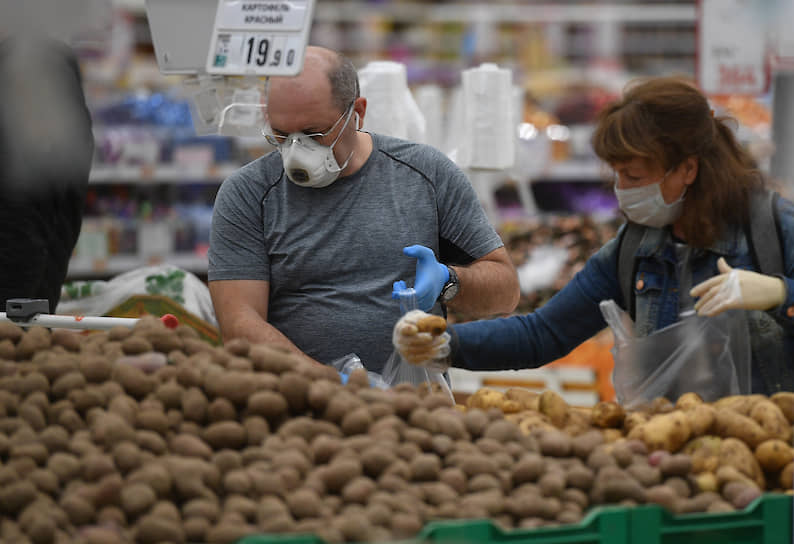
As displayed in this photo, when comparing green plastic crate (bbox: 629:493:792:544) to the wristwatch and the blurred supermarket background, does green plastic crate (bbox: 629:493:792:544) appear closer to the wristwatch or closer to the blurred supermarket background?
the wristwatch

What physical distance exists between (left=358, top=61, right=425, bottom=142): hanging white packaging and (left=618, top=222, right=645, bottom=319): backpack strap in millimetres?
994

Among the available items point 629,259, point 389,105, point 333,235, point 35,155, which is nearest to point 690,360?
point 629,259

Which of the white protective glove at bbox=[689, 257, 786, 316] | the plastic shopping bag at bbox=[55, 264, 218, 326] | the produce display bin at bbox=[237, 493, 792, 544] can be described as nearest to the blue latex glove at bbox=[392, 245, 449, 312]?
the white protective glove at bbox=[689, 257, 786, 316]

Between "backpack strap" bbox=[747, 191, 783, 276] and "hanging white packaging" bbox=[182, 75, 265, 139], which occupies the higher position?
"hanging white packaging" bbox=[182, 75, 265, 139]

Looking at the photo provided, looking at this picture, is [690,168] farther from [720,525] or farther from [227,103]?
[227,103]

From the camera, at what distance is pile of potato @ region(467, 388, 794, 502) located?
1427mm

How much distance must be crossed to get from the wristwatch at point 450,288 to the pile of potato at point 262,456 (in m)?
0.61

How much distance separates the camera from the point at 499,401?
174 centimetres

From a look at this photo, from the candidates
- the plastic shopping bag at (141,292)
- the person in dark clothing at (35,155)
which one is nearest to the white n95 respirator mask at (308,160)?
the person in dark clothing at (35,155)

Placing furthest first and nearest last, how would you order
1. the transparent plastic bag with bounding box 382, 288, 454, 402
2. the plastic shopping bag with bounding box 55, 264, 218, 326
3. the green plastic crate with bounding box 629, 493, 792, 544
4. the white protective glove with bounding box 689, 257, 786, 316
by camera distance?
the plastic shopping bag with bounding box 55, 264, 218, 326 < the transparent plastic bag with bounding box 382, 288, 454, 402 < the white protective glove with bounding box 689, 257, 786, 316 < the green plastic crate with bounding box 629, 493, 792, 544

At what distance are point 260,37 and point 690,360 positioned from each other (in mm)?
1093

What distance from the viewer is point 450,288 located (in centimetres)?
214

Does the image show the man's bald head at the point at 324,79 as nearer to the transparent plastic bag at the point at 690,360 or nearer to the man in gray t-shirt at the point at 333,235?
the man in gray t-shirt at the point at 333,235

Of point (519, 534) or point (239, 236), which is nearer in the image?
point (519, 534)
